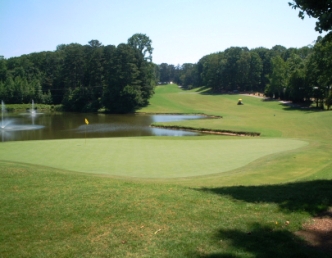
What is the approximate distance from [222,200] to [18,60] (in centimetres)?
12755

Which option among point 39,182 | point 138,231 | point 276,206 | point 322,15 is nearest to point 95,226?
point 138,231

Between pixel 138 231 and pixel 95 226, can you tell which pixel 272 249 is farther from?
pixel 95 226

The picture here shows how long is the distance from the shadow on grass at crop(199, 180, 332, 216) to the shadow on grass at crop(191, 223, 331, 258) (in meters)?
1.62

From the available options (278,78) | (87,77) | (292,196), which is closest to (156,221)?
(292,196)

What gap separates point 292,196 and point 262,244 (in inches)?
148

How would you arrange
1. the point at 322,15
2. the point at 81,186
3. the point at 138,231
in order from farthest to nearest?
the point at 81,186
the point at 322,15
the point at 138,231

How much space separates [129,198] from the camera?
370 inches

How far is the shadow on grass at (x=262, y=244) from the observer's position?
19.0 ft

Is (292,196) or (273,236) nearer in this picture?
(273,236)

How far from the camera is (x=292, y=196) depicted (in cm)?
952

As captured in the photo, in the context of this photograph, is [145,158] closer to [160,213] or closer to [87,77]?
[160,213]

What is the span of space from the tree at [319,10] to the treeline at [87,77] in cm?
7368

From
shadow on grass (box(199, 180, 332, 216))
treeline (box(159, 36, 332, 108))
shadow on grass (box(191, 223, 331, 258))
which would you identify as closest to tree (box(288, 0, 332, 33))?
shadow on grass (box(199, 180, 332, 216))

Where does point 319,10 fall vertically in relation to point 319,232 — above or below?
above
